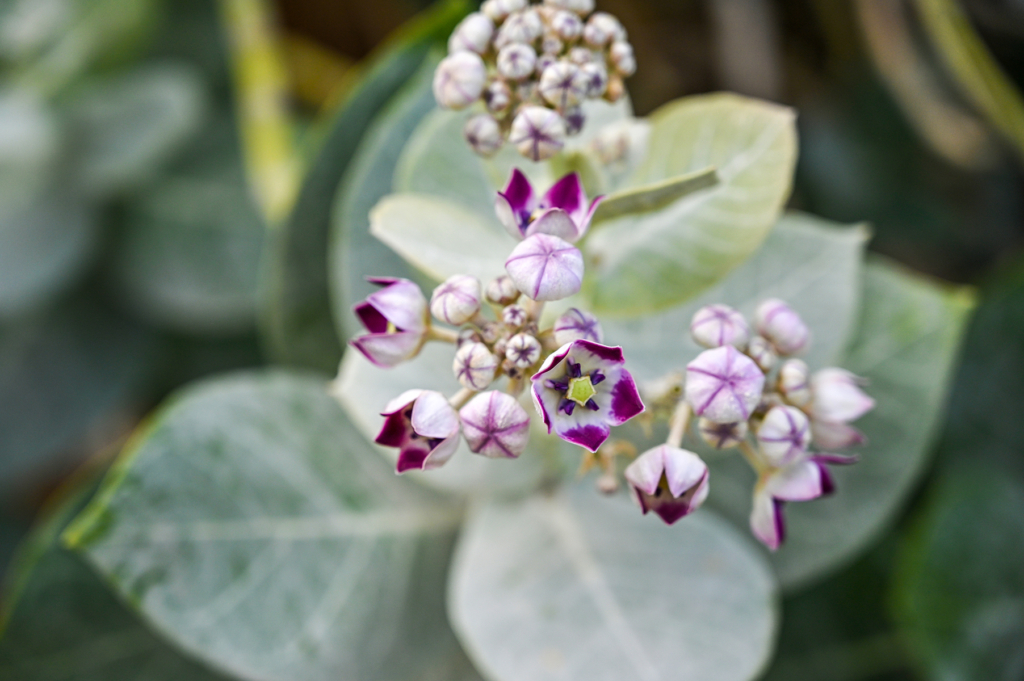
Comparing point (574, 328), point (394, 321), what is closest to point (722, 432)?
point (574, 328)

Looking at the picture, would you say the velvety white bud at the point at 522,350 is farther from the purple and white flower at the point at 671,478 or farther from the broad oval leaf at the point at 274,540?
the broad oval leaf at the point at 274,540

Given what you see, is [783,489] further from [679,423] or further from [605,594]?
[605,594]

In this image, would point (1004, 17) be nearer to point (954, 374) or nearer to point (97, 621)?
point (954, 374)

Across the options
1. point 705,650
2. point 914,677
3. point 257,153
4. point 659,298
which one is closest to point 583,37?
point 659,298

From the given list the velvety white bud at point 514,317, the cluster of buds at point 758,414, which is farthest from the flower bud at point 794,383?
the velvety white bud at point 514,317

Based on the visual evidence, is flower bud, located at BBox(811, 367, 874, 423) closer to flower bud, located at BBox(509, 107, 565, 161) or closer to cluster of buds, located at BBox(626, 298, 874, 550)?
cluster of buds, located at BBox(626, 298, 874, 550)

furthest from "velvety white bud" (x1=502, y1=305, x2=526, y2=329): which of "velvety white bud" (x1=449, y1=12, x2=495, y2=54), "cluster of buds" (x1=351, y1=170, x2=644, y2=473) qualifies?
"velvety white bud" (x1=449, y1=12, x2=495, y2=54)
